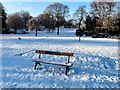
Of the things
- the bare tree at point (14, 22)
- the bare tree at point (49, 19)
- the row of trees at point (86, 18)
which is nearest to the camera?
the row of trees at point (86, 18)

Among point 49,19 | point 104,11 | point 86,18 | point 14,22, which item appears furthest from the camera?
point 49,19

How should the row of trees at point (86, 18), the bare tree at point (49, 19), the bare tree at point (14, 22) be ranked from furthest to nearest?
the bare tree at point (49, 19), the bare tree at point (14, 22), the row of trees at point (86, 18)

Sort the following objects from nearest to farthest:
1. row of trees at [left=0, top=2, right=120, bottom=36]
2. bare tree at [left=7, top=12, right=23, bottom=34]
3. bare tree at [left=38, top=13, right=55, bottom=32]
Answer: row of trees at [left=0, top=2, right=120, bottom=36] → bare tree at [left=7, top=12, right=23, bottom=34] → bare tree at [left=38, top=13, right=55, bottom=32]

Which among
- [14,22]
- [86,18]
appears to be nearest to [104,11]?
[86,18]

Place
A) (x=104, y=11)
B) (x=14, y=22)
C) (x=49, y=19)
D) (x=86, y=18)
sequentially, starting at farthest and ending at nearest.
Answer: (x=49, y=19), (x=14, y=22), (x=86, y=18), (x=104, y=11)

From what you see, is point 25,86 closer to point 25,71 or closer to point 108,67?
point 25,71

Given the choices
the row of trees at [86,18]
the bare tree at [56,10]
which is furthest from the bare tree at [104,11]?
the bare tree at [56,10]

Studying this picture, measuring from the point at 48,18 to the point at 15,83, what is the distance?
188 ft

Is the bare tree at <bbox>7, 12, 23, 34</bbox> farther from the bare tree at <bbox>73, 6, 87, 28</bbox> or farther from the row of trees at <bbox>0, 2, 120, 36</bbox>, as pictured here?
the bare tree at <bbox>73, 6, 87, 28</bbox>

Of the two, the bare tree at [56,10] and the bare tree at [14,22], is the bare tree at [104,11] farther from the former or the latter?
the bare tree at [14,22]

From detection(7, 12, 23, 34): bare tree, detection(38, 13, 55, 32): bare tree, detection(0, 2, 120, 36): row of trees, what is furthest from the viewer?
detection(38, 13, 55, 32): bare tree

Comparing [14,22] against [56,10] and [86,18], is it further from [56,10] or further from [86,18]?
[86,18]

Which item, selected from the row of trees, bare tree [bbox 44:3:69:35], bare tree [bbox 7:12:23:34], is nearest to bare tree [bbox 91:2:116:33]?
the row of trees

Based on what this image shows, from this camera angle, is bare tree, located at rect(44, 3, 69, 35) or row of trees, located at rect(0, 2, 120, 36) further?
bare tree, located at rect(44, 3, 69, 35)
